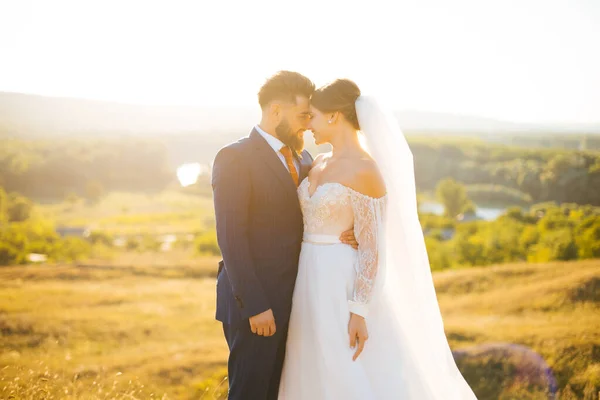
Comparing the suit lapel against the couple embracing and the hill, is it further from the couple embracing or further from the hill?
the hill

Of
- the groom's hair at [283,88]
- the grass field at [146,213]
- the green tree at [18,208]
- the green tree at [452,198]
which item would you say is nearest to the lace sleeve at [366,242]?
the groom's hair at [283,88]

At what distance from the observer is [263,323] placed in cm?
286

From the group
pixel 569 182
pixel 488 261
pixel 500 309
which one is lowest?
pixel 488 261

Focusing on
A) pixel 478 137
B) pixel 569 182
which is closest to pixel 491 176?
pixel 478 137

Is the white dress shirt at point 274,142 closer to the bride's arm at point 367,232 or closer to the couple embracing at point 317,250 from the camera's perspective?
the couple embracing at point 317,250

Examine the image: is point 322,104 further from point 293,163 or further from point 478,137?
point 478,137

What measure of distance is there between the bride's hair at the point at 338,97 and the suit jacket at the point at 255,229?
0.42 metres

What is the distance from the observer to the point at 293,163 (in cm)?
318

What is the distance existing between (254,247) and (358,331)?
78cm

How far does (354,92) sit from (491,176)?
29.6 m

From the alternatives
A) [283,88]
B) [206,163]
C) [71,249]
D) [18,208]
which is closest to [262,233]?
[283,88]

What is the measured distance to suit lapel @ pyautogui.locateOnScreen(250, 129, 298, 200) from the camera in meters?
2.96

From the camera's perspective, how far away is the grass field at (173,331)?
5512 millimetres

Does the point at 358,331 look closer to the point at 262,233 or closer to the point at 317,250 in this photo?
the point at 317,250
